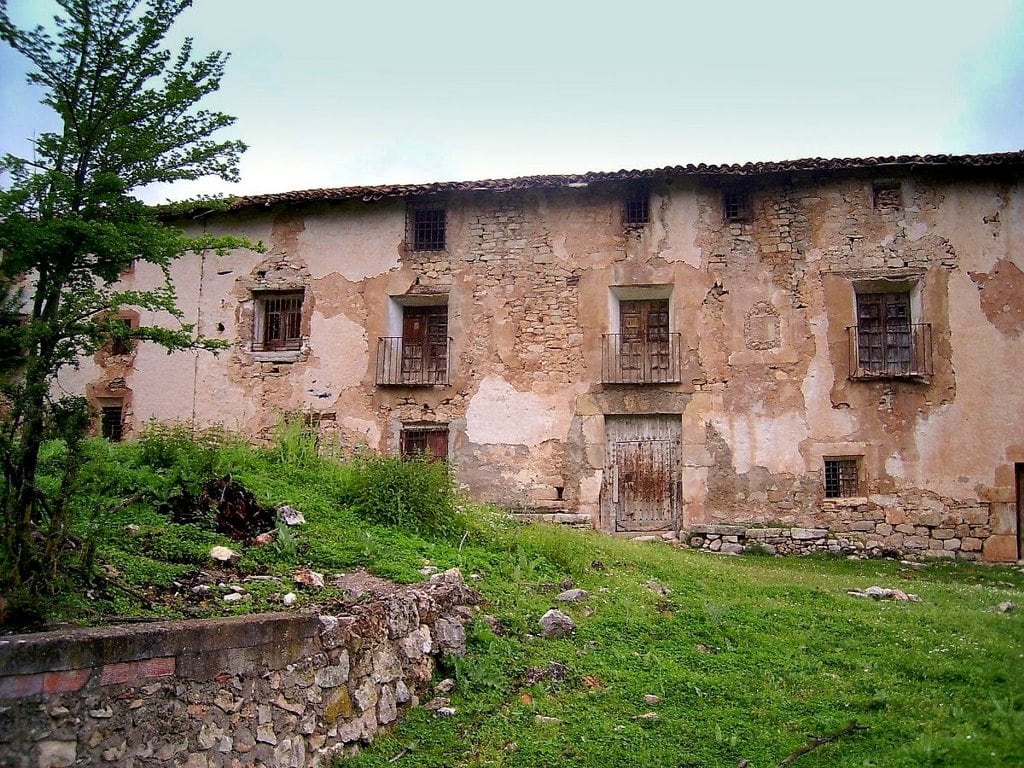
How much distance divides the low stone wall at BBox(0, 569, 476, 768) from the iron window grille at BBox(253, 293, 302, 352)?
11.5 metres

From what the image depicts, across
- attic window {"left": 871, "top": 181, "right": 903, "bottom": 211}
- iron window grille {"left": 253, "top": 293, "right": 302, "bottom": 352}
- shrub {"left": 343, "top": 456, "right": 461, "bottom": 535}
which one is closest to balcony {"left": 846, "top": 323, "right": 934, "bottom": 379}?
attic window {"left": 871, "top": 181, "right": 903, "bottom": 211}

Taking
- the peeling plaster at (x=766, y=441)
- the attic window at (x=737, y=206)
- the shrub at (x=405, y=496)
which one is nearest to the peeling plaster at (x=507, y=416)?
the peeling plaster at (x=766, y=441)

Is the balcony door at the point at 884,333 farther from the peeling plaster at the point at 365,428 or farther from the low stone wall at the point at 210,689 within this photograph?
the low stone wall at the point at 210,689

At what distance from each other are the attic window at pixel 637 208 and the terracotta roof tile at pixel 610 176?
1.59ft

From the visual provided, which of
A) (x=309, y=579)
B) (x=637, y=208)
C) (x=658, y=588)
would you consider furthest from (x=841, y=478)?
(x=309, y=579)

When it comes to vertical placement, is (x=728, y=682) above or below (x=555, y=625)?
below

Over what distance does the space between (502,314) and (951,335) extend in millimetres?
8168

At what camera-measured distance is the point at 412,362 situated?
16328mm

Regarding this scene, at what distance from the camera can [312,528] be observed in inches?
308

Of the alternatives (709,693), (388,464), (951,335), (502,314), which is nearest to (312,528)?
(388,464)

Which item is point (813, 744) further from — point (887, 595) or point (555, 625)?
point (887, 595)

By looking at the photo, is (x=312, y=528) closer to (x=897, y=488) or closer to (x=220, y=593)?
(x=220, y=593)

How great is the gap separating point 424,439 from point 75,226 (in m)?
11.2

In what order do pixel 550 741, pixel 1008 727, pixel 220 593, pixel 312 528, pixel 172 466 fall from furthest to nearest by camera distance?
pixel 172 466, pixel 312 528, pixel 220 593, pixel 550 741, pixel 1008 727
